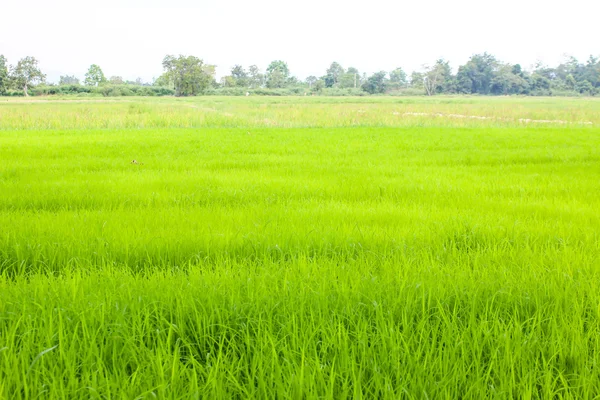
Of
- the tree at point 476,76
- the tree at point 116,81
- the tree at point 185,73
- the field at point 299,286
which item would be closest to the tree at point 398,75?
the tree at point 476,76

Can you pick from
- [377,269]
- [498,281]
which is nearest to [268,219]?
[377,269]

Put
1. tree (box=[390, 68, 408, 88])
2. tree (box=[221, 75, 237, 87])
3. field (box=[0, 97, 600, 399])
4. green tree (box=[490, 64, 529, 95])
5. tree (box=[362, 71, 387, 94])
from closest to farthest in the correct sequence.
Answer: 1. field (box=[0, 97, 600, 399])
2. tree (box=[362, 71, 387, 94])
3. green tree (box=[490, 64, 529, 95])
4. tree (box=[221, 75, 237, 87])
5. tree (box=[390, 68, 408, 88])

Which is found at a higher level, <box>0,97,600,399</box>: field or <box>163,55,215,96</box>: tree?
<box>163,55,215,96</box>: tree

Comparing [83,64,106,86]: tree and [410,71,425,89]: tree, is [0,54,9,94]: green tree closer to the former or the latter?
[83,64,106,86]: tree

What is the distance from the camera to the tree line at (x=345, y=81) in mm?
65019

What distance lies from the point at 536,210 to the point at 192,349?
11.1ft

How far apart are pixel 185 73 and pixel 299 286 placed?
230 feet

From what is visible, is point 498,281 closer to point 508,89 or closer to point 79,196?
point 79,196

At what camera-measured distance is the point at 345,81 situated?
99312 millimetres

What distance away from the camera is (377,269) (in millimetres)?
2496

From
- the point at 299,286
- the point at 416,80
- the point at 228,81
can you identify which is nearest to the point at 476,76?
the point at 416,80

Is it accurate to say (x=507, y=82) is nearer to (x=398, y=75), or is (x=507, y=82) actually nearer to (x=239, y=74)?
(x=398, y=75)

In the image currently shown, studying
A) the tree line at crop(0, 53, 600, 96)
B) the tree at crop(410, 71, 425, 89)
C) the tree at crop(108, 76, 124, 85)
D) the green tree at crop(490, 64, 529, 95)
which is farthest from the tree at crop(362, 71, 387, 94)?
the tree at crop(108, 76, 124, 85)

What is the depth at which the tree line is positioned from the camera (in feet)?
213
